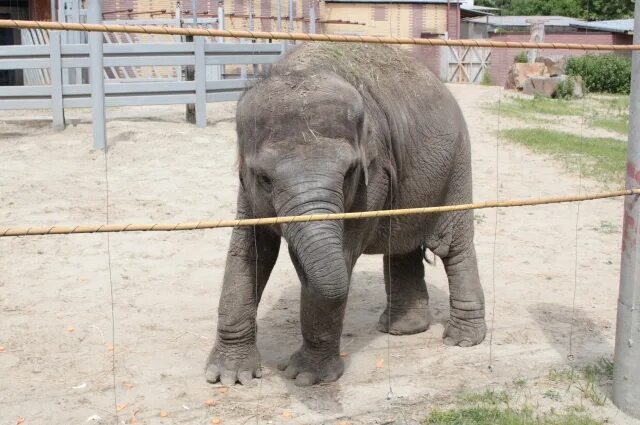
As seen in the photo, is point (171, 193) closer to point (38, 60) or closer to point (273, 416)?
point (38, 60)

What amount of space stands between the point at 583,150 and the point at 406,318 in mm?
8607

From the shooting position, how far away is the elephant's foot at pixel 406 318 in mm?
6055

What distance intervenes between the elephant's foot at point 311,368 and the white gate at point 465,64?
29269 millimetres

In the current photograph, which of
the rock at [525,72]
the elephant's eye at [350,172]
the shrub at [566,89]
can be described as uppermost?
the elephant's eye at [350,172]

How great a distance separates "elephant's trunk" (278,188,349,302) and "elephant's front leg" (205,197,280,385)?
98 cm

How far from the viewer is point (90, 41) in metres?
11.6

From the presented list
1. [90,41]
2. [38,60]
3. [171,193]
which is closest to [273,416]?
[171,193]

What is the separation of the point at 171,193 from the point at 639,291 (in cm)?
611

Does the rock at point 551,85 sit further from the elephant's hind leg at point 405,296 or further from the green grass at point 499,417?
the green grass at point 499,417

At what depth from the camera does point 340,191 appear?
414cm

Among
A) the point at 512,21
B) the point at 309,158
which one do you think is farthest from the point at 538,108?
the point at 512,21

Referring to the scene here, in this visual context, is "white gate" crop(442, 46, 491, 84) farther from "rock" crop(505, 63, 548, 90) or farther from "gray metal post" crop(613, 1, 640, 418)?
"gray metal post" crop(613, 1, 640, 418)

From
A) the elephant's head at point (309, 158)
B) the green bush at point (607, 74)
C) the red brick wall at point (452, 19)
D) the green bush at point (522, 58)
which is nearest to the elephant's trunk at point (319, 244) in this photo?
the elephant's head at point (309, 158)


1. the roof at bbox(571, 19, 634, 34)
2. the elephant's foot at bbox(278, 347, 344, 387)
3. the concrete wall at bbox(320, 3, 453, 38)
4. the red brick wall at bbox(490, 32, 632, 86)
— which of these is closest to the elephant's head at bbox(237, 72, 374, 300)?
the elephant's foot at bbox(278, 347, 344, 387)
